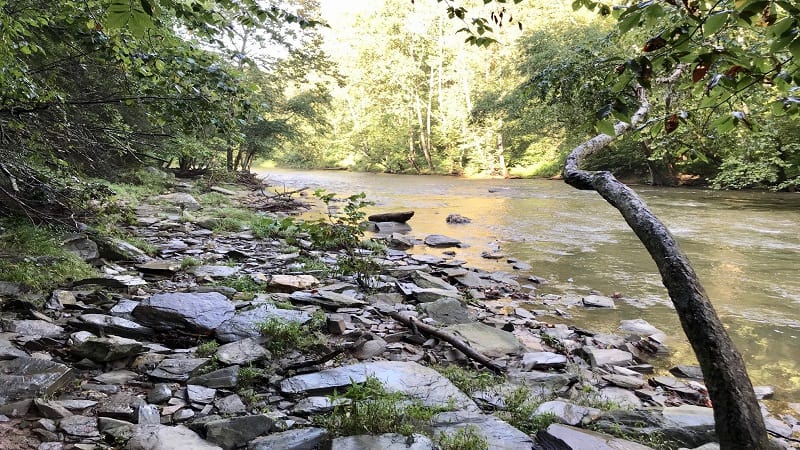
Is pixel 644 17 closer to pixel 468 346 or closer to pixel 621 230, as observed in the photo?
pixel 468 346

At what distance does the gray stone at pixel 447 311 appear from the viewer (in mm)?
5422

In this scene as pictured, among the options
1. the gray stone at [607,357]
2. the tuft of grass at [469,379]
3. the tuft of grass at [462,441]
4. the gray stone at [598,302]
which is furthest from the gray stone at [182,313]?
the gray stone at [598,302]

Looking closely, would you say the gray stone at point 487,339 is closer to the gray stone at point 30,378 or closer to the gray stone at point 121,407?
the gray stone at point 121,407

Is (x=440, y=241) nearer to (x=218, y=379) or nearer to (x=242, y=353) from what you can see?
(x=242, y=353)

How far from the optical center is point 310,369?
358 centimetres

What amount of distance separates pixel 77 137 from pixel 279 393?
9.40ft

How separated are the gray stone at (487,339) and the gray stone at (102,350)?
277 centimetres

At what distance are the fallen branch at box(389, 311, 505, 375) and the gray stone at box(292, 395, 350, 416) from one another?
1.56 metres

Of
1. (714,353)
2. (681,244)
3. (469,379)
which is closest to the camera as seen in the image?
(714,353)

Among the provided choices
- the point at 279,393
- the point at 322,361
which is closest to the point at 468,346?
the point at 322,361

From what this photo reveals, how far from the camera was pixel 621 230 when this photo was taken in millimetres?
13031

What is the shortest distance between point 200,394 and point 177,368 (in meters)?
0.49

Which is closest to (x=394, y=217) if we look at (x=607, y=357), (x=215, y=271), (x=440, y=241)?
(x=440, y=241)

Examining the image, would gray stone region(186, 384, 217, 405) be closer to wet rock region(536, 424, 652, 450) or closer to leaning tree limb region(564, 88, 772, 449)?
wet rock region(536, 424, 652, 450)
